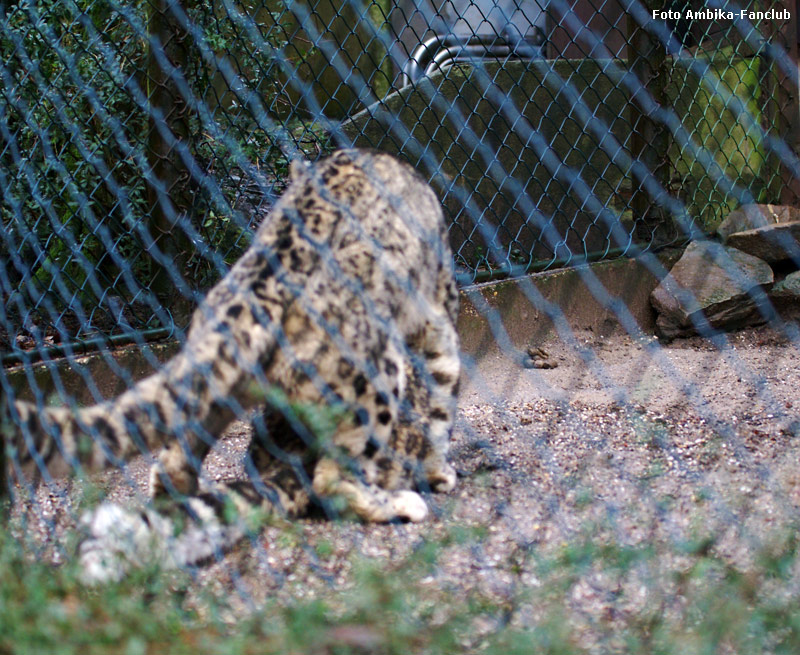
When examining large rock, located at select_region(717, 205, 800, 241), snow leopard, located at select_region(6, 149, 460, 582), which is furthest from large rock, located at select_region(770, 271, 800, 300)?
snow leopard, located at select_region(6, 149, 460, 582)

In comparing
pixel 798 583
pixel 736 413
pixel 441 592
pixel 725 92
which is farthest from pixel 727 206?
pixel 441 592

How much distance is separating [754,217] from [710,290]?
72cm

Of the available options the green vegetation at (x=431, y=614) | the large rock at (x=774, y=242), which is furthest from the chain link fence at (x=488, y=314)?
the large rock at (x=774, y=242)

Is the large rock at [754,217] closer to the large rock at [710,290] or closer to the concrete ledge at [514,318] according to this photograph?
the large rock at [710,290]

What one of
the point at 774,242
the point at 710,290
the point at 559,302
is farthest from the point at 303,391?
the point at 774,242

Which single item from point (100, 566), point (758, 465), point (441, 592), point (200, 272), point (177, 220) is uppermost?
point (177, 220)

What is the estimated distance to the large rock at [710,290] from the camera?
4652mm

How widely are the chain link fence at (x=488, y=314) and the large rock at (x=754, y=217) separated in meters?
0.09

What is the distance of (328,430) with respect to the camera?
239 centimetres

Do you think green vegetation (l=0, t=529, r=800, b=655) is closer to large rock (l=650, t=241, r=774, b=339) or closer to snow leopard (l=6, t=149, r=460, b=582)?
snow leopard (l=6, t=149, r=460, b=582)

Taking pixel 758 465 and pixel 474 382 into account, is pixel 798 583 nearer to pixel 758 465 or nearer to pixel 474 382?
pixel 758 465

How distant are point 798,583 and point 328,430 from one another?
120cm

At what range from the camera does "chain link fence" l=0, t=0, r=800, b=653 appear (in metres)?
1.95

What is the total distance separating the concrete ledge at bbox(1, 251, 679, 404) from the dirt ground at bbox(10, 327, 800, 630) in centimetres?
16
